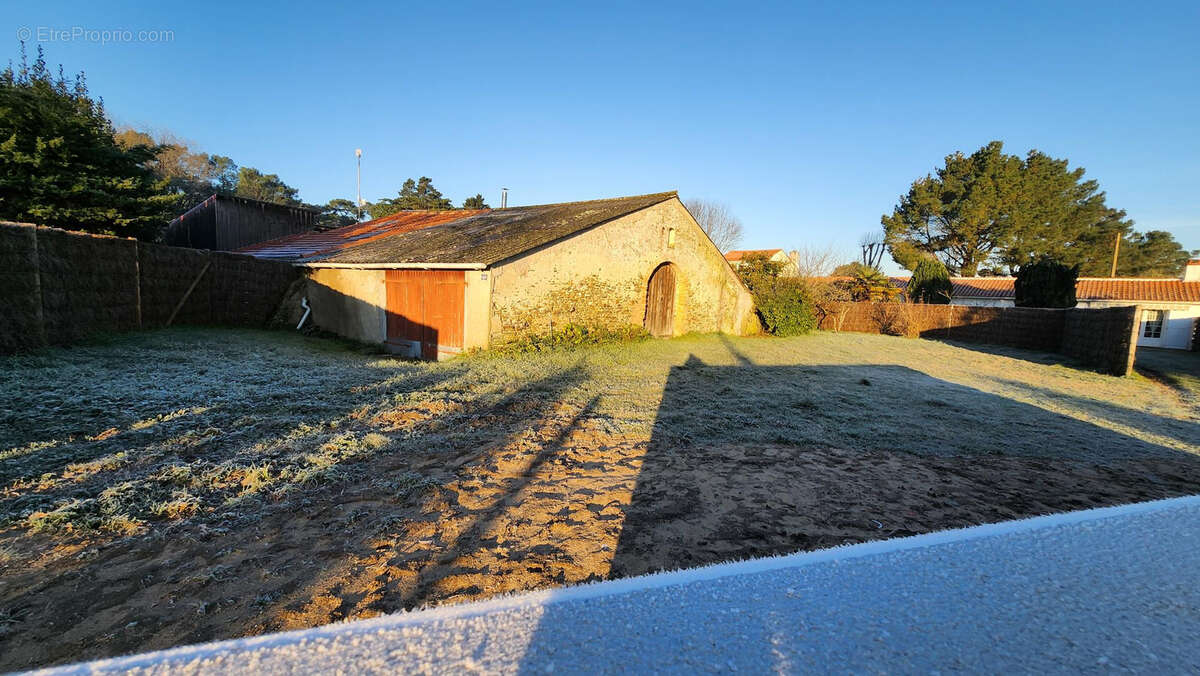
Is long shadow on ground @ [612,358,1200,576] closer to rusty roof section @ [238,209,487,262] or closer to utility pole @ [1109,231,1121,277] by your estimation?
rusty roof section @ [238,209,487,262]

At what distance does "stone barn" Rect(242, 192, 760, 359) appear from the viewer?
11.1m

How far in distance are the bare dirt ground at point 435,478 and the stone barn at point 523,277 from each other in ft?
9.54

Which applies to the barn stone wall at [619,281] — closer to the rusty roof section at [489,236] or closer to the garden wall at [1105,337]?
the rusty roof section at [489,236]

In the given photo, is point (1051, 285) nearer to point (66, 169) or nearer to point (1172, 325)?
point (1172, 325)

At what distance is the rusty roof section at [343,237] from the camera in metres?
16.6

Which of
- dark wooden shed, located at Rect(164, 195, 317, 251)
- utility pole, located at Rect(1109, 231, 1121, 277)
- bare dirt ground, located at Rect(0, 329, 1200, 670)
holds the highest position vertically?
utility pole, located at Rect(1109, 231, 1121, 277)

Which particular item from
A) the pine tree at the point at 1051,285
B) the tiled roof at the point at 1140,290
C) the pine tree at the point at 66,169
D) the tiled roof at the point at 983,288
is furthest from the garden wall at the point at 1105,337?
the pine tree at the point at 66,169

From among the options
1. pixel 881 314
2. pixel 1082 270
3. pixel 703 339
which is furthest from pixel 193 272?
pixel 1082 270

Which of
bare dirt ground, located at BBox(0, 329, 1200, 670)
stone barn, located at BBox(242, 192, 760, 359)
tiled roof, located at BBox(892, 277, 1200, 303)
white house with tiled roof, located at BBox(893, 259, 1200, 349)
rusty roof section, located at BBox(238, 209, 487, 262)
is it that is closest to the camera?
bare dirt ground, located at BBox(0, 329, 1200, 670)

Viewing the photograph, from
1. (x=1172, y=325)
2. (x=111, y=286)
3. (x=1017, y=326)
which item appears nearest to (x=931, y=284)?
(x=1017, y=326)

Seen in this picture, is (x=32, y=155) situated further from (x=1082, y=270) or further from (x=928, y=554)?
(x=1082, y=270)

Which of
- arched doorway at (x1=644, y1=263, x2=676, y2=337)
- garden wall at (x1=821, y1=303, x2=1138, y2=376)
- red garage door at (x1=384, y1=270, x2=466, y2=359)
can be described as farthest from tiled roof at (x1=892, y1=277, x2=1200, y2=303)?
red garage door at (x1=384, y1=270, x2=466, y2=359)

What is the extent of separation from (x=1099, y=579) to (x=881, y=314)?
25.6 m

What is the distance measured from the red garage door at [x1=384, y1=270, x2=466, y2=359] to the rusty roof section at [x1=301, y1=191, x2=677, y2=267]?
46cm
